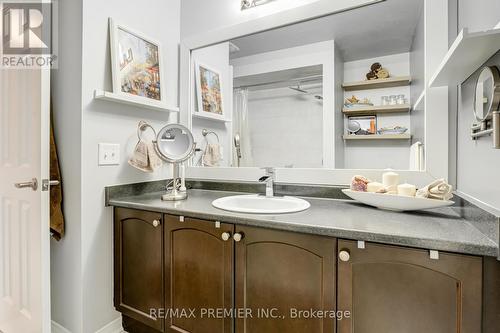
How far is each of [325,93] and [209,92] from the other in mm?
909

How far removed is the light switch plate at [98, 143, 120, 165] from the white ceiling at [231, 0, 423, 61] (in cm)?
122

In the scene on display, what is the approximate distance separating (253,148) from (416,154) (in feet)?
3.14

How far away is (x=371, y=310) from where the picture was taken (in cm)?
86

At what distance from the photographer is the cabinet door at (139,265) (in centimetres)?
135

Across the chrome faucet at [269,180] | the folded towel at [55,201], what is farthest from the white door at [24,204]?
the chrome faucet at [269,180]

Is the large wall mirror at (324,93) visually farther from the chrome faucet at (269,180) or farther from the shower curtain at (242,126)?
the chrome faucet at (269,180)

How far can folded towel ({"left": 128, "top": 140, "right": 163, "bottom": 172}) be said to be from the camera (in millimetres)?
1576

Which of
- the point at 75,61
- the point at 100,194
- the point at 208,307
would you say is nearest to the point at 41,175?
the point at 100,194

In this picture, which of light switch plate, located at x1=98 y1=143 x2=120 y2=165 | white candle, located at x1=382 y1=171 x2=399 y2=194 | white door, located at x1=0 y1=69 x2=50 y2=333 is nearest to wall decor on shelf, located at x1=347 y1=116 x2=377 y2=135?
white candle, located at x1=382 y1=171 x2=399 y2=194

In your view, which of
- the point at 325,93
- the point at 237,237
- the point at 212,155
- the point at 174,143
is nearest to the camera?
the point at 237,237

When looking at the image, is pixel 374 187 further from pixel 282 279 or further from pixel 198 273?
pixel 198 273

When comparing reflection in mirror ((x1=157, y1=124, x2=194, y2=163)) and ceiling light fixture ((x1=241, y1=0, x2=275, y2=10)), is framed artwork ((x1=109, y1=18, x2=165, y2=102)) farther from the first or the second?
ceiling light fixture ((x1=241, y1=0, x2=275, y2=10))

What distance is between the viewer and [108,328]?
153 centimetres

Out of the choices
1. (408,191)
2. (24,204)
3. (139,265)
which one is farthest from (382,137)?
(24,204)
